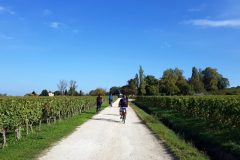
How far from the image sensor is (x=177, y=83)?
132m

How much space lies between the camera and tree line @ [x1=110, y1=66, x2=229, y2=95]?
130m

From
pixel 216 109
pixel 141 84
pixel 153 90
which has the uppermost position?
pixel 141 84

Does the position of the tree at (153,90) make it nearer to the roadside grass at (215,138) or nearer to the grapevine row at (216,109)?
the grapevine row at (216,109)

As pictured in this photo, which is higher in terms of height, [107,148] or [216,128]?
[216,128]

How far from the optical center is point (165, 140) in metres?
17.0

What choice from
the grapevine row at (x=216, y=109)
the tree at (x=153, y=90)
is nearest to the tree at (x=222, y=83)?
the tree at (x=153, y=90)

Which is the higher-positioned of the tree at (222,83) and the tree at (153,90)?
the tree at (222,83)

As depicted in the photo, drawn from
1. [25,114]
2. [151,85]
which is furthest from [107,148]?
[151,85]

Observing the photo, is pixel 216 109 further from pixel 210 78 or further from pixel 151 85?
pixel 210 78

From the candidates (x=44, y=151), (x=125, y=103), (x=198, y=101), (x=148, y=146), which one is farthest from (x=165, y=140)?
(x=198, y=101)

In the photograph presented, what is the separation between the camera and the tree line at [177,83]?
130 m

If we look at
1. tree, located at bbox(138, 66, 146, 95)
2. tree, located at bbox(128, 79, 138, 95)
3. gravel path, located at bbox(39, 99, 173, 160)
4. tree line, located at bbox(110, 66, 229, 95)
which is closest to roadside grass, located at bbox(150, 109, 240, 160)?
gravel path, located at bbox(39, 99, 173, 160)

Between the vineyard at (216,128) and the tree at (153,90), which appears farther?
the tree at (153,90)

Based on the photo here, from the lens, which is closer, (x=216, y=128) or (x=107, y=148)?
(x=107, y=148)
